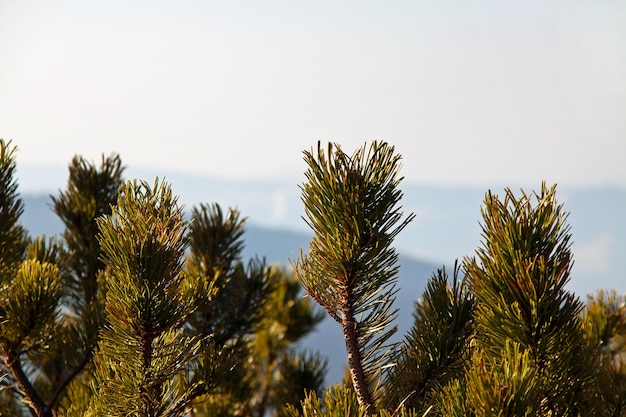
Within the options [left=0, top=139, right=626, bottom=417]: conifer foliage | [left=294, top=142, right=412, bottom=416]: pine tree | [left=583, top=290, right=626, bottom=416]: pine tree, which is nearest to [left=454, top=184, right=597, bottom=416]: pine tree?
[left=0, top=139, right=626, bottom=417]: conifer foliage

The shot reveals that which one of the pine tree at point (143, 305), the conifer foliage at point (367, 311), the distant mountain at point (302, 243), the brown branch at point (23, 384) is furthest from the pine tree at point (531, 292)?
the distant mountain at point (302, 243)

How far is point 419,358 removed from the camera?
1042 millimetres

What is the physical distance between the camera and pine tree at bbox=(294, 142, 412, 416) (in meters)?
0.88

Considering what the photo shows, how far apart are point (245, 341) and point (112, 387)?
743 mm

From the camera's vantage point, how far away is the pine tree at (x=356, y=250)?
885 millimetres

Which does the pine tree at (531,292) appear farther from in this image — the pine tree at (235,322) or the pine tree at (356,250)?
the pine tree at (235,322)

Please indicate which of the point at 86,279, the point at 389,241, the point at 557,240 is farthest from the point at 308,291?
the point at 86,279

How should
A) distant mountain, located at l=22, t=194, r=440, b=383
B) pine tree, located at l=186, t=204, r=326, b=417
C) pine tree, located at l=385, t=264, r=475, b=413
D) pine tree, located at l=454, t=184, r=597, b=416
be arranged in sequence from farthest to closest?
distant mountain, located at l=22, t=194, r=440, b=383 → pine tree, located at l=186, t=204, r=326, b=417 → pine tree, located at l=385, t=264, r=475, b=413 → pine tree, located at l=454, t=184, r=597, b=416

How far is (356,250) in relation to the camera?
2.94ft

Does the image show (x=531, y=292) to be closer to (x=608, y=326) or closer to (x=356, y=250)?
(x=356, y=250)

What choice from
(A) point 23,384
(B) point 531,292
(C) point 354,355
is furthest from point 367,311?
(A) point 23,384

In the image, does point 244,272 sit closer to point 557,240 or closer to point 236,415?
point 236,415

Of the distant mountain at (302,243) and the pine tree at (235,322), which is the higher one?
the distant mountain at (302,243)

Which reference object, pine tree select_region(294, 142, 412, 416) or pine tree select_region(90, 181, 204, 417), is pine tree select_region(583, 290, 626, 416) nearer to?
pine tree select_region(294, 142, 412, 416)
